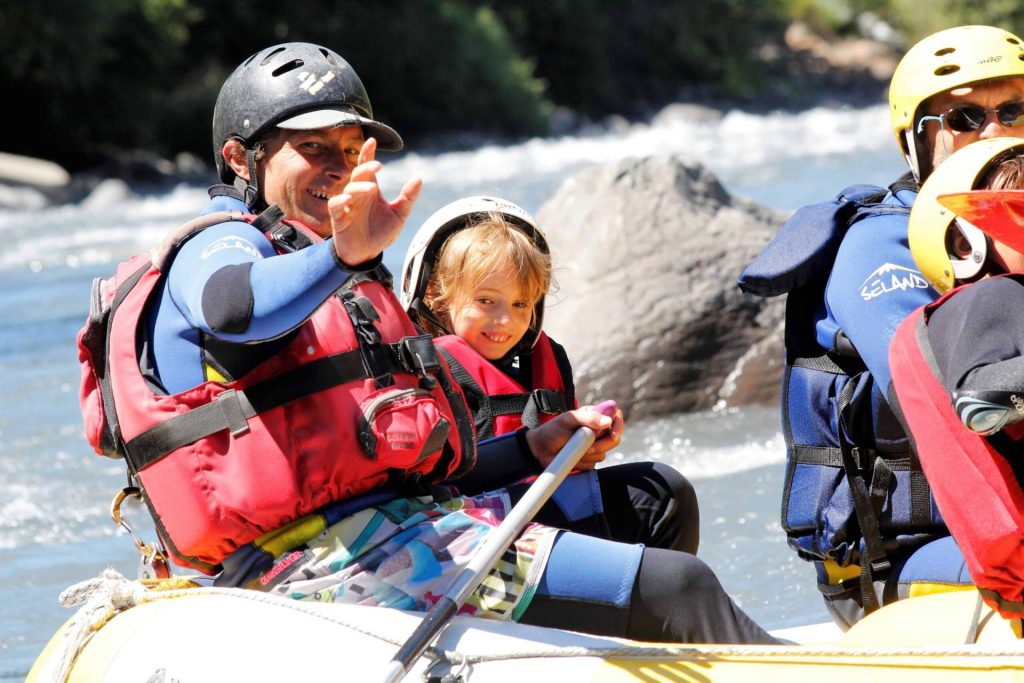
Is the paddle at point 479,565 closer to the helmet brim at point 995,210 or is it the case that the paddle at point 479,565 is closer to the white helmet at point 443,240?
the white helmet at point 443,240

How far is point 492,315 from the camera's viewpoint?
347 cm

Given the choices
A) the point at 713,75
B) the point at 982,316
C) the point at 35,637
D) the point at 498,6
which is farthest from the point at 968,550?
the point at 713,75

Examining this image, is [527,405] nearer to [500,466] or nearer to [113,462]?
[500,466]

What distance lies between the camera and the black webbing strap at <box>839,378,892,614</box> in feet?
10.1

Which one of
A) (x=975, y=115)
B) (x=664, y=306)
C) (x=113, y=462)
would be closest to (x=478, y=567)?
(x=975, y=115)

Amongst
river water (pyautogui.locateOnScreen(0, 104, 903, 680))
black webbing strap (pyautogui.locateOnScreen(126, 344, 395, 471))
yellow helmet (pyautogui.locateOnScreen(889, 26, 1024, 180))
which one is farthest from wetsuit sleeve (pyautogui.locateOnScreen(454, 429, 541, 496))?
river water (pyautogui.locateOnScreen(0, 104, 903, 680))

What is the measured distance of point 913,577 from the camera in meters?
3.02

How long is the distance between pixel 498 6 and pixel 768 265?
31.7m

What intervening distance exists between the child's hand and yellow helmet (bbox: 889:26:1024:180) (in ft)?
3.09

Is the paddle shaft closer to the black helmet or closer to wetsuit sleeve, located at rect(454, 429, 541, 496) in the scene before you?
wetsuit sleeve, located at rect(454, 429, 541, 496)

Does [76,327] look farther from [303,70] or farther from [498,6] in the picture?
[498,6]

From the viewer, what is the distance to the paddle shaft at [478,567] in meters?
2.44

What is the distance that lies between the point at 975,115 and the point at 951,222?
878mm

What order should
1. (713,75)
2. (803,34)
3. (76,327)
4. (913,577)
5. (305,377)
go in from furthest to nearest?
1. (803,34)
2. (713,75)
3. (76,327)
4. (913,577)
5. (305,377)
